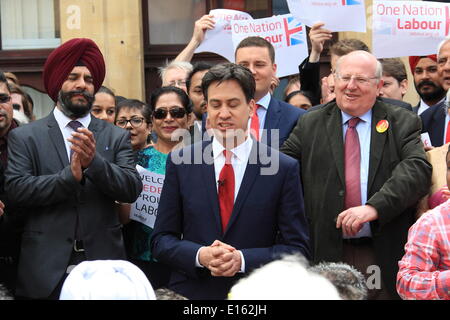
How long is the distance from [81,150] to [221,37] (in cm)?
284

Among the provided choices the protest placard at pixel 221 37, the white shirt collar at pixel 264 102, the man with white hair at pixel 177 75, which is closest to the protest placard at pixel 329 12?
the protest placard at pixel 221 37

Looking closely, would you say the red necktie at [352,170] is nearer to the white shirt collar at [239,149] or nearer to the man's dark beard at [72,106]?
the white shirt collar at [239,149]

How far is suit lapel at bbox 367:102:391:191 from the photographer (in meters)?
4.73

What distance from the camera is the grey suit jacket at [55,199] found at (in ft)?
14.9

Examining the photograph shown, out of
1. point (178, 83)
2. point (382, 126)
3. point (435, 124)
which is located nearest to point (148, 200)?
point (178, 83)

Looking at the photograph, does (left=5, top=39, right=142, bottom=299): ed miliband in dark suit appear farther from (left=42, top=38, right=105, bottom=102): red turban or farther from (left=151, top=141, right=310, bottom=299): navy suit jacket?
(left=151, top=141, right=310, bottom=299): navy suit jacket

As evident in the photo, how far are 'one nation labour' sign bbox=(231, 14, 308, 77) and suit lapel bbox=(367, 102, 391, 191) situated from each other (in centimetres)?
203

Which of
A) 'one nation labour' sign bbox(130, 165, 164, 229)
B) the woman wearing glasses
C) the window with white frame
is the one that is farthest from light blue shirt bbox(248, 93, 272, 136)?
the window with white frame

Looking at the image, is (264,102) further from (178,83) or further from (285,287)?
(285,287)

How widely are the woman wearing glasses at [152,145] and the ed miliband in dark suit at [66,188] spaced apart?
0.47 meters

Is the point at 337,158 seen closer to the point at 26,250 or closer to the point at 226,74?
the point at 226,74

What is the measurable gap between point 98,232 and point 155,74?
5123 millimetres

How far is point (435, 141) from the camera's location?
5.30 meters
